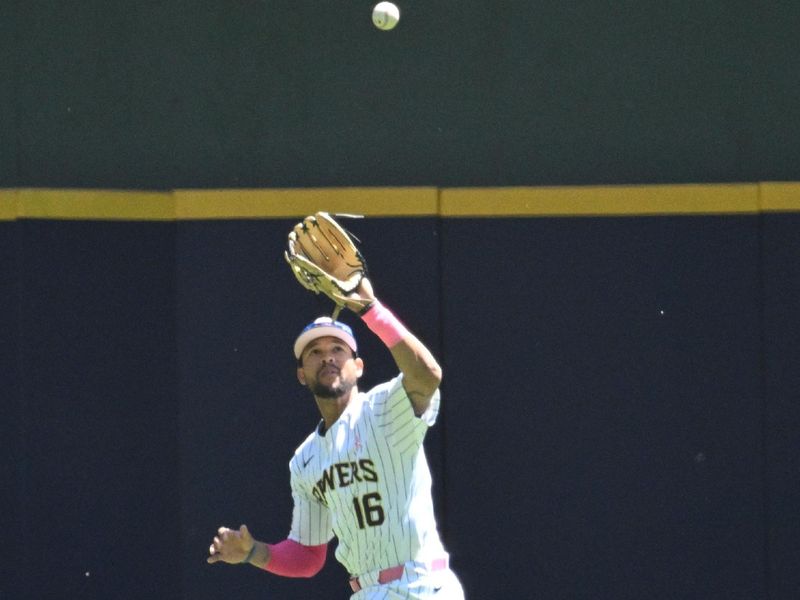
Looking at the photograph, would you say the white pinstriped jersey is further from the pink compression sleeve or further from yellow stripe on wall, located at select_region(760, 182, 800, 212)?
yellow stripe on wall, located at select_region(760, 182, 800, 212)

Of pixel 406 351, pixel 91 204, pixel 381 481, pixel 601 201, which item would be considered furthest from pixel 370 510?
pixel 91 204

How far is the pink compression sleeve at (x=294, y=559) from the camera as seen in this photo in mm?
5488

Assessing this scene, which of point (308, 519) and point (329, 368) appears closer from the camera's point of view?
point (329, 368)

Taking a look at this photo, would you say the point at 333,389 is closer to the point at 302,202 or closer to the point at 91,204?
the point at 302,202

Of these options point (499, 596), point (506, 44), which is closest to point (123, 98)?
point (506, 44)

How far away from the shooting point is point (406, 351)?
4973mm

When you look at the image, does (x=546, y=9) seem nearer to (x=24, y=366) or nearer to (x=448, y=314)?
(x=448, y=314)

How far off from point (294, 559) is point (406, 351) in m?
1.02

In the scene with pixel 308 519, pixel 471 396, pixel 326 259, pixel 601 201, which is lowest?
pixel 308 519

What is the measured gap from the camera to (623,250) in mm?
6785

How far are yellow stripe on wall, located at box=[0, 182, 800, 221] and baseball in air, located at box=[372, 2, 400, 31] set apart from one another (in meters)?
0.74

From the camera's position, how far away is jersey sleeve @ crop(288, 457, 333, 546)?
5527 millimetres

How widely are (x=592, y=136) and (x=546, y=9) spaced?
606 mm

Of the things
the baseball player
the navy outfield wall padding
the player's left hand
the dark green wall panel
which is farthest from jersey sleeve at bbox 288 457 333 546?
the dark green wall panel
